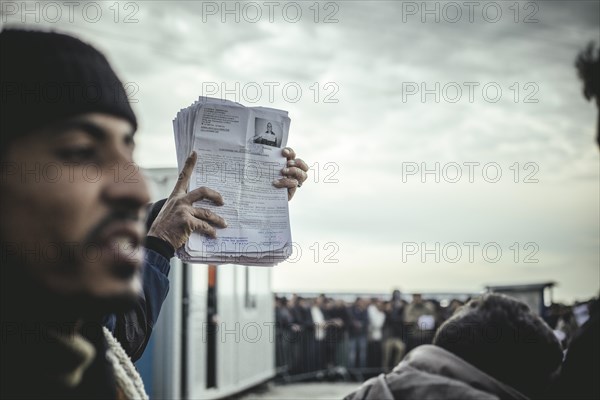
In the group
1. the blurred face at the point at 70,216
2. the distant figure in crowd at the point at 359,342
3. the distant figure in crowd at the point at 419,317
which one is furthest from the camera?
the distant figure in crowd at the point at 359,342

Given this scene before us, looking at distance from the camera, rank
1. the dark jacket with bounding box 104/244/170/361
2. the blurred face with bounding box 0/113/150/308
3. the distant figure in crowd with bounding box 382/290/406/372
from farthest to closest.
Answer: the distant figure in crowd with bounding box 382/290/406/372 < the dark jacket with bounding box 104/244/170/361 < the blurred face with bounding box 0/113/150/308

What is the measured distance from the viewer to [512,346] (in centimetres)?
193

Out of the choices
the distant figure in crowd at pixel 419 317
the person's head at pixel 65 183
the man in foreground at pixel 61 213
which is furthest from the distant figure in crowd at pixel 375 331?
the person's head at pixel 65 183

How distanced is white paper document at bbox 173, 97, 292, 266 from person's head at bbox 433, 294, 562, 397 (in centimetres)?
66

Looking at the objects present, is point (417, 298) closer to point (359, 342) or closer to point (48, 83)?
point (359, 342)

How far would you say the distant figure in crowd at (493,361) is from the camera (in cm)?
191

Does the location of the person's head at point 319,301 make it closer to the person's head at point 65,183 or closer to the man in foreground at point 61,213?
the man in foreground at point 61,213

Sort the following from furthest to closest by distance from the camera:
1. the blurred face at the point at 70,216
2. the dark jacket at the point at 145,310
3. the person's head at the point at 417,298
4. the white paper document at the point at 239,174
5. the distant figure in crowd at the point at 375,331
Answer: the distant figure in crowd at the point at 375,331 → the person's head at the point at 417,298 → the white paper document at the point at 239,174 → the dark jacket at the point at 145,310 → the blurred face at the point at 70,216

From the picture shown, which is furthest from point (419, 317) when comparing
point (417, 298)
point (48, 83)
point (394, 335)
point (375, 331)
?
point (48, 83)

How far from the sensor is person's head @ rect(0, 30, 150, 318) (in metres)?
0.99

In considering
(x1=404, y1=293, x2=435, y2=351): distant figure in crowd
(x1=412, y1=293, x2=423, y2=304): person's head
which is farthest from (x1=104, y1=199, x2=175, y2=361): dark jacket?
(x1=412, y1=293, x2=423, y2=304): person's head

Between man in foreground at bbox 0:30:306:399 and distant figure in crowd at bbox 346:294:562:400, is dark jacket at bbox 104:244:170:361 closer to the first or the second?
man in foreground at bbox 0:30:306:399

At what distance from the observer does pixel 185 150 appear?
2188mm

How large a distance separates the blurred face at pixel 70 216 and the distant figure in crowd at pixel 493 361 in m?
1.14
